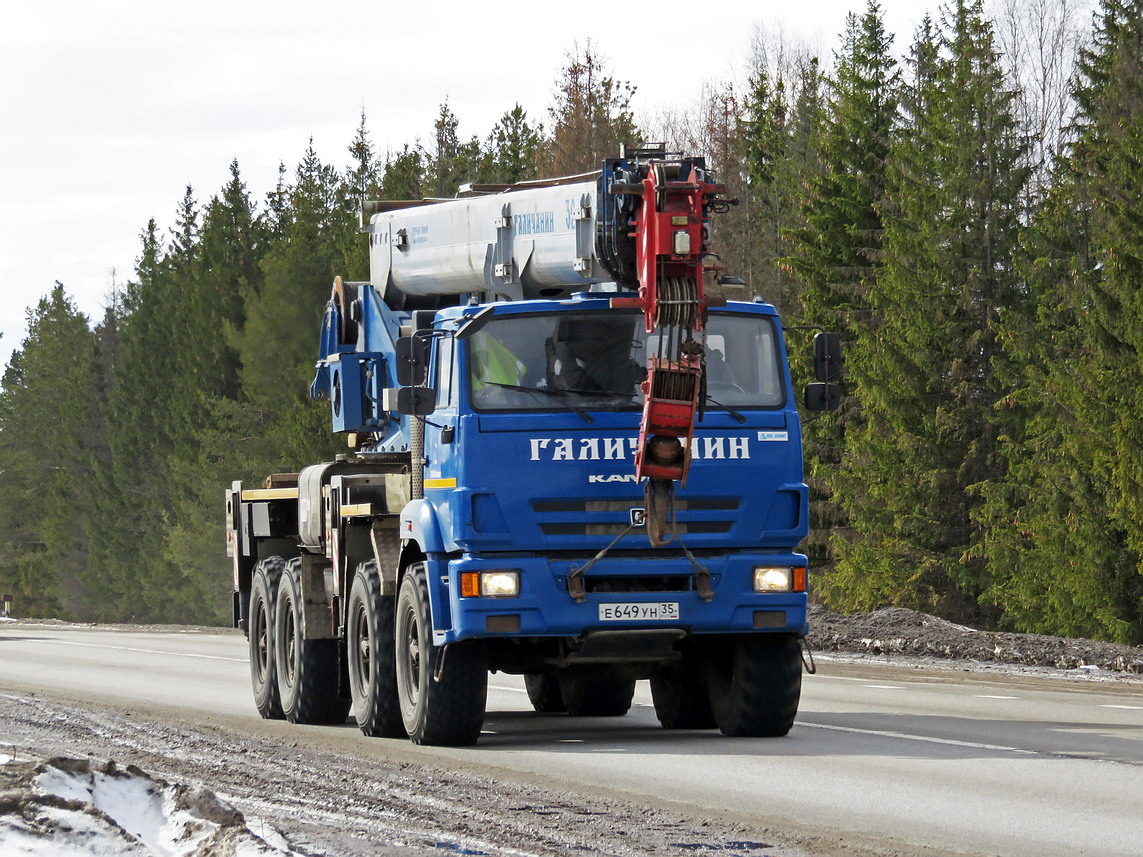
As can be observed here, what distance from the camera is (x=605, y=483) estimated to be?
12883 mm

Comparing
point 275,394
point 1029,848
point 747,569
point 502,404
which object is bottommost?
point 1029,848

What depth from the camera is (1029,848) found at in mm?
8656

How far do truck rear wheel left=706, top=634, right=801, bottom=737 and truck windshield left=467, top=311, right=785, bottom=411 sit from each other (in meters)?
1.68

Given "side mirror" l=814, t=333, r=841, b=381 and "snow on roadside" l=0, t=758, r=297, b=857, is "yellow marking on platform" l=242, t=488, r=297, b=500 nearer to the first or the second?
"side mirror" l=814, t=333, r=841, b=381

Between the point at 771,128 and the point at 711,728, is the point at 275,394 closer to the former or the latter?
the point at 771,128

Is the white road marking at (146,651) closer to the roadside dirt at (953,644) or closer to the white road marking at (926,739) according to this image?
the roadside dirt at (953,644)

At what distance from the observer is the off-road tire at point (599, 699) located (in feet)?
54.7

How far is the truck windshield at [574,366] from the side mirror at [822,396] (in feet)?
2.05

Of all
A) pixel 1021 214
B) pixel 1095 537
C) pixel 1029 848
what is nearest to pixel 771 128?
pixel 1021 214

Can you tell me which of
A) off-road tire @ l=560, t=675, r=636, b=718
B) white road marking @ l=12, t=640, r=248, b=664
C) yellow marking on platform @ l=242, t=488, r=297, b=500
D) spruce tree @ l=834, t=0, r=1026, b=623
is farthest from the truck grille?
spruce tree @ l=834, t=0, r=1026, b=623

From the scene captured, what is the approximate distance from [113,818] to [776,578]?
19.2 feet

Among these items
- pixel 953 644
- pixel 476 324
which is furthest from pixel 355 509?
pixel 953 644

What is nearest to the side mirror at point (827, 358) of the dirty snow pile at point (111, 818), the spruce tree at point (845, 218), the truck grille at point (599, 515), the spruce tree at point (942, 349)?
the truck grille at point (599, 515)

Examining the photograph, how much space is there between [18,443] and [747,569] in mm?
93652
